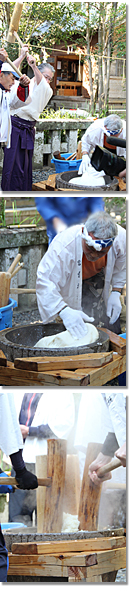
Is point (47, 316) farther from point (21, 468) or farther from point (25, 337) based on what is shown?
point (21, 468)

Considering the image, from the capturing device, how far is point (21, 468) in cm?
208

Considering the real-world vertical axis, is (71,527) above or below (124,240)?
below

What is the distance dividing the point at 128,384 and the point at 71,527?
0.57m

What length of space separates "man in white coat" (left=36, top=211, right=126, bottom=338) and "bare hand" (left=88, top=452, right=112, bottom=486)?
18.9 inches

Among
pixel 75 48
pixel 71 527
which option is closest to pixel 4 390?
pixel 71 527

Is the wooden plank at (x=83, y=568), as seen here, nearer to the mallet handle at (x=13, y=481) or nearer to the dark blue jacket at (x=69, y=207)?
the mallet handle at (x=13, y=481)

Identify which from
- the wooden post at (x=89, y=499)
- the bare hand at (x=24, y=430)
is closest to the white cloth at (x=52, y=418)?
the bare hand at (x=24, y=430)

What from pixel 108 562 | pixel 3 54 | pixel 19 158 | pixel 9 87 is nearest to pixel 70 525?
pixel 108 562

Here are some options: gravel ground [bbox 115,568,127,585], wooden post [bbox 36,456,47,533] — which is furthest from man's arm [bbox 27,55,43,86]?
gravel ground [bbox 115,568,127,585]

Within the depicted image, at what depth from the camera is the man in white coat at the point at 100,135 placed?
81.4 inches

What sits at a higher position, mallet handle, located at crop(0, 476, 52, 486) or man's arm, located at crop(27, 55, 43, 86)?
man's arm, located at crop(27, 55, 43, 86)

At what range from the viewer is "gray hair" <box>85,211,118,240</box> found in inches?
81.2

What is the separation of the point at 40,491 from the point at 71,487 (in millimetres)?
118

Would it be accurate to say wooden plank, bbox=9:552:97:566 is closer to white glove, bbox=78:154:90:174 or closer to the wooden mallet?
white glove, bbox=78:154:90:174
